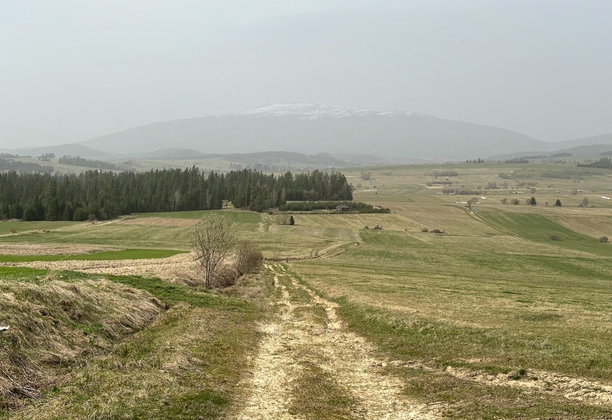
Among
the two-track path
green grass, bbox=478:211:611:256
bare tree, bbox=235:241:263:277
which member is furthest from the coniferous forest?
the two-track path

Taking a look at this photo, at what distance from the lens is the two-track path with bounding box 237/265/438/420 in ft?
49.2

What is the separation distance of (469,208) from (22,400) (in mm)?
176511

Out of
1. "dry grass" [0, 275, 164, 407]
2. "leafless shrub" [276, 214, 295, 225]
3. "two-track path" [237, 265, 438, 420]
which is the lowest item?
"leafless shrub" [276, 214, 295, 225]

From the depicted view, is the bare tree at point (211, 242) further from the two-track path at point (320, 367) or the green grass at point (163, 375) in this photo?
the green grass at point (163, 375)

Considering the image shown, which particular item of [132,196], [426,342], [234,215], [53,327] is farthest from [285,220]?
[53,327]

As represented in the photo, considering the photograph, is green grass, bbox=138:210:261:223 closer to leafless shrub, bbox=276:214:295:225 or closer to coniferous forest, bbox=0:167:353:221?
leafless shrub, bbox=276:214:295:225

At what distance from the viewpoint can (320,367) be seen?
20.5 m

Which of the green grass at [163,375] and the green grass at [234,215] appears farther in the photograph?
the green grass at [234,215]

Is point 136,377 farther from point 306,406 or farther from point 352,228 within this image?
point 352,228

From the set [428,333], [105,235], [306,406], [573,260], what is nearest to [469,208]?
[573,260]

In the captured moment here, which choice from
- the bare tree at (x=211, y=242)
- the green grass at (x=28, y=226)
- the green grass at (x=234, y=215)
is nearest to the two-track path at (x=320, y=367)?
the bare tree at (x=211, y=242)

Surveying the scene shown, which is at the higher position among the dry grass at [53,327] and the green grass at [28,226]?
the dry grass at [53,327]

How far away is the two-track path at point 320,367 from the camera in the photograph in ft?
49.2

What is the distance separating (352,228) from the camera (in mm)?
130625
